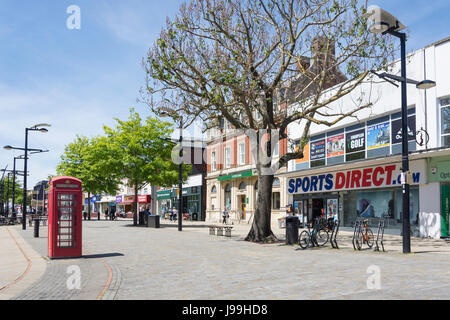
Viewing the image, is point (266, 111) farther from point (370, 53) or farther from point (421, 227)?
point (421, 227)

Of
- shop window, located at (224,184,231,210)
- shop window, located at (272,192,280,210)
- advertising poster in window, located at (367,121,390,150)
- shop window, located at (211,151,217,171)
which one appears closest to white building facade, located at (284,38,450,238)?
advertising poster in window, located at (367,121,390,150)

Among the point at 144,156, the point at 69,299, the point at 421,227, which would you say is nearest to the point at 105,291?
the point at 69,299

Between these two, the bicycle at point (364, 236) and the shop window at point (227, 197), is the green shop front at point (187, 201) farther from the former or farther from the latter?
the bicycle at point (364, 236)

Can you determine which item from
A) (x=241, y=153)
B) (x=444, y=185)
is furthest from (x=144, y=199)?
(x=444, y=185)

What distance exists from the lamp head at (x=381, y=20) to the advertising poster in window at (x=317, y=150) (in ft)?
50.8

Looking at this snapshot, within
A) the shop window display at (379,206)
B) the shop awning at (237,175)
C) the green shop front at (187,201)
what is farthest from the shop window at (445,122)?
the green shop front at (187,201)

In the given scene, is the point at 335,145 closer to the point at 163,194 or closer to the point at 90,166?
the point at 90,166

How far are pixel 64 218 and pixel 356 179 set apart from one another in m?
18.2

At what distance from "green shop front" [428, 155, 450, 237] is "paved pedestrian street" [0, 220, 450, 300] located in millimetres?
6164

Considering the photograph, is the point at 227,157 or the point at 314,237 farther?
the point at 227,157

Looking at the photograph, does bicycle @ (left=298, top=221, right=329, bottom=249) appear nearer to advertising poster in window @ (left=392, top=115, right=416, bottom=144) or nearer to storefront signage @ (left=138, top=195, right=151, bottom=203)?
advertising poster in window @ (left=392, top=115, right=416, bottom=144)

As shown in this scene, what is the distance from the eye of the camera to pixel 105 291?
7.75 m

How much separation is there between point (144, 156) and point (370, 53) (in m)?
21.7

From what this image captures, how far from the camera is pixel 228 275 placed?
946 cm
